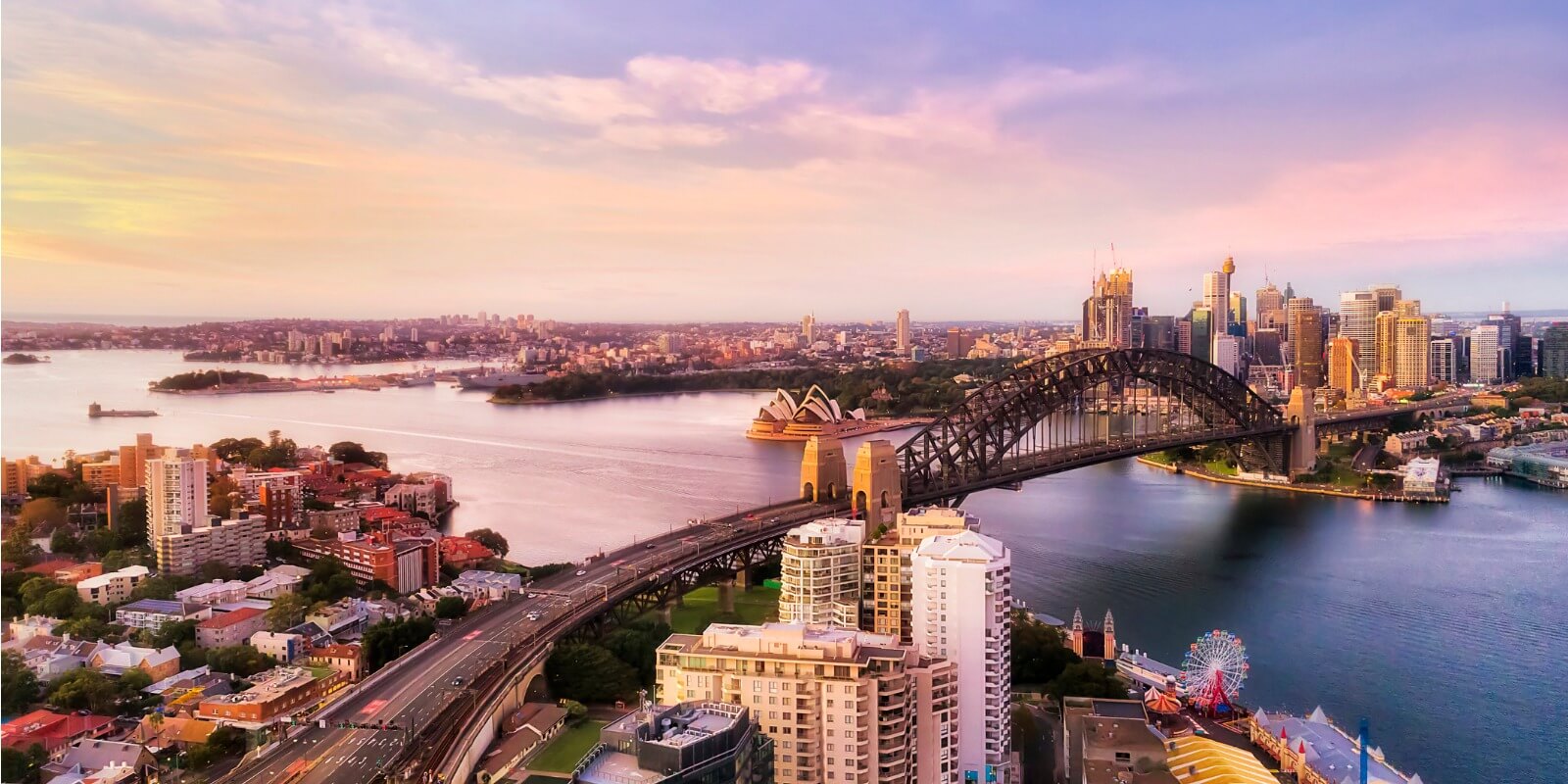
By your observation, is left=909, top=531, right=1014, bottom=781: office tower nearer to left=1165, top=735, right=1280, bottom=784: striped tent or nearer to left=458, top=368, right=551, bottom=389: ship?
left=1165, top=735, right=1280, bottom=784: striped tent

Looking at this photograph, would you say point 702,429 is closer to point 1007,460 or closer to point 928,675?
point 1007,460

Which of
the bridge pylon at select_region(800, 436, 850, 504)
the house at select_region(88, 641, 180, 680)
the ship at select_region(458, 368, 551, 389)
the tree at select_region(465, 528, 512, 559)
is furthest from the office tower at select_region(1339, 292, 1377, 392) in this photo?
the house at select_region(88, 641, 180, 680)

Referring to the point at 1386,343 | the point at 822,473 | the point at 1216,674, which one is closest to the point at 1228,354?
the point at 1386,343

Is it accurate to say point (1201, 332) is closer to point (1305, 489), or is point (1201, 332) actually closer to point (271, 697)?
point (1305, 489)

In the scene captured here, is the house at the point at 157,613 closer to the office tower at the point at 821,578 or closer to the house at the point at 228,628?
the house at the point at 228,628

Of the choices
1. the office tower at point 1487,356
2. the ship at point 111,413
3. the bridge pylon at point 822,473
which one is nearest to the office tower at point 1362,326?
the office tower at point 1487,356

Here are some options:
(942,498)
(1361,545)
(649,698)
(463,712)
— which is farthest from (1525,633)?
(463,712)
